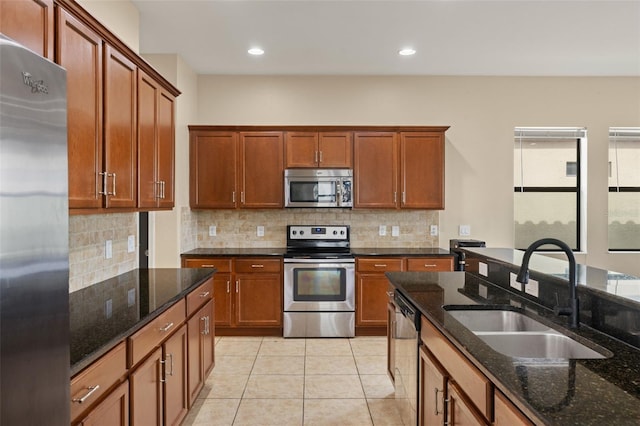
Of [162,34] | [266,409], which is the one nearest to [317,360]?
[266,409]

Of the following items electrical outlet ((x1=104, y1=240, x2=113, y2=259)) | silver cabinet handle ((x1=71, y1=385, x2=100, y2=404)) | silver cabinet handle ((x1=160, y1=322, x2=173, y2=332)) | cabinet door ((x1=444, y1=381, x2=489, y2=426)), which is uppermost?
electrical outlet ((x1=104, y1=240, x2=113, y2=259))

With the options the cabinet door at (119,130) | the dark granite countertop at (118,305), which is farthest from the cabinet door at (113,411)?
the cabinet door at (119,130)

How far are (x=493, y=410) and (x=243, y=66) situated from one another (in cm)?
417

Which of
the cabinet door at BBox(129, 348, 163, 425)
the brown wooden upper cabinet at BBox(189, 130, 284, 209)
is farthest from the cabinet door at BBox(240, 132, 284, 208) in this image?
the cabinet door at BBox(129, 348, 163, 425)

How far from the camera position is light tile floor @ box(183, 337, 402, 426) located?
2.68m

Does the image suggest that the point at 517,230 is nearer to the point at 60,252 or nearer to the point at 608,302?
the point at 608,302

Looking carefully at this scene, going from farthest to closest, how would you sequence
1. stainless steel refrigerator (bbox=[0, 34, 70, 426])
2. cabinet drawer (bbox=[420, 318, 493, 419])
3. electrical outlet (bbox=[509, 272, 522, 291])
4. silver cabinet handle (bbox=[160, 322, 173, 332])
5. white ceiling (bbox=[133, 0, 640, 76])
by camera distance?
white ceiling (bbox=[133, 0, 640, 76]) → electrical outlet (bbox=[509, 272, 522, 291]) → silver cabinet handle (bbox=[160, 322, 173, 332]) → cabinet drawer (bbox=[420, 318, 493, 419]) → stainless steel refrigerator (bbox=[0, 34, 70, 426])

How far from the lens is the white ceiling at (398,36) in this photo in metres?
3.19

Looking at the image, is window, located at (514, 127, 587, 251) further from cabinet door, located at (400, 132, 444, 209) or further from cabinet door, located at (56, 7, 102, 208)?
cabinet door, located at (56, 7, 102, 208)

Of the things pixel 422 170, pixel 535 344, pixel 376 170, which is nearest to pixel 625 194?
pixel 422 170

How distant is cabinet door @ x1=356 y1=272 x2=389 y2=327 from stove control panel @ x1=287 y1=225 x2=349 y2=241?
23.3 inches

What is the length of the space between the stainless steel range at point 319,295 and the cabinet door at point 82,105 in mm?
2489

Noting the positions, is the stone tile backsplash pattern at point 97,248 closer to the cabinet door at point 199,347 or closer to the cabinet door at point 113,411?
the cabinet door at point 199,347

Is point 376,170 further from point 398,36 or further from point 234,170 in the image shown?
point 234,170
